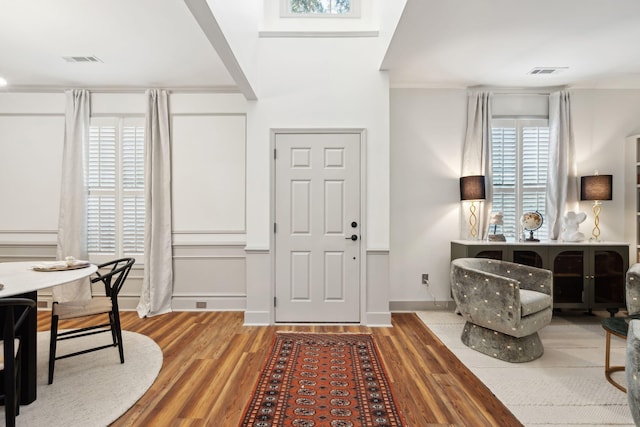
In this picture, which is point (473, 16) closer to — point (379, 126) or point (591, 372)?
point (379, 126)

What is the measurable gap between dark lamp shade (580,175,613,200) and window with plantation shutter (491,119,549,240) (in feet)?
1.43

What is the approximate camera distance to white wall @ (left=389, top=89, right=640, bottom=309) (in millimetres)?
4258

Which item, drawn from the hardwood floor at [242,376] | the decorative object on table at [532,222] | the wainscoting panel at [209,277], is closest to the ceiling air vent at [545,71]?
the decorative object on table at [532,222]

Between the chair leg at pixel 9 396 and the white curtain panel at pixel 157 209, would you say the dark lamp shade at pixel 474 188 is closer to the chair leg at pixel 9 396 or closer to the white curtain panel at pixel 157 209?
the white curtain panel at pixel 157 209

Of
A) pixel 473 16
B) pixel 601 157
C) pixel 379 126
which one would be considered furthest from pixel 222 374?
pixel 601 157

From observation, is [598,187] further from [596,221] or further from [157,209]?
[157,209]

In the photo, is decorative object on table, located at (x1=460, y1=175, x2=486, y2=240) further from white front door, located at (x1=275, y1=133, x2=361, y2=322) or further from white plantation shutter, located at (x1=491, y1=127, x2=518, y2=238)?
white front door, located at (x1=275, y1=133, x2=361, y2=322)

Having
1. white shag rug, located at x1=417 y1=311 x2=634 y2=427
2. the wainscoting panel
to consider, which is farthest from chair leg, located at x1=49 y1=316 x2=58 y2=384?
white shag rug, located at x1=417 y1=311 x2=634 y2=427

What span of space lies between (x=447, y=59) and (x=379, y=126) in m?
1.00

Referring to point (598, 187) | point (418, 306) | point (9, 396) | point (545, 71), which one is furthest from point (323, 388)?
point (545, 71)

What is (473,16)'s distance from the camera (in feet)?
9.05

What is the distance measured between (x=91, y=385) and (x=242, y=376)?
107cm

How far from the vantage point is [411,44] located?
3230 millimetres

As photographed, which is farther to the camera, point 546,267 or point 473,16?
point 546,267
